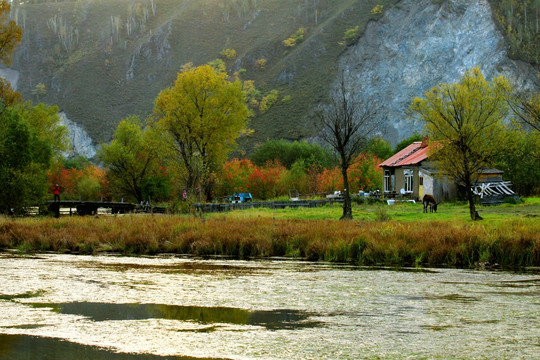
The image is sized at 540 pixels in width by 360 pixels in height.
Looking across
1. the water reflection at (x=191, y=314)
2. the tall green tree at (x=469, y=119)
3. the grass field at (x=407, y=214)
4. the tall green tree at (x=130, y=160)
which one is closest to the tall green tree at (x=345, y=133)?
the grass field at (x=407, y=214)

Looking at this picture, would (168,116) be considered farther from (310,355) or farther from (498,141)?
(310,355)

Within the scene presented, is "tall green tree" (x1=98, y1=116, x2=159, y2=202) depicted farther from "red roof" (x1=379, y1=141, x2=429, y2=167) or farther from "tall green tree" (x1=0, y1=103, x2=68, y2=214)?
"red roof" (x1=379, y1=141, x2=429, y2=167)

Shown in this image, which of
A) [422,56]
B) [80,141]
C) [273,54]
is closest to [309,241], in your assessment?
[422,56]

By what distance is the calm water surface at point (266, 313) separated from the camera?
897 centimetres

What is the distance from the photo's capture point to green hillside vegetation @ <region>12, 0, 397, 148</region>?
129500mm

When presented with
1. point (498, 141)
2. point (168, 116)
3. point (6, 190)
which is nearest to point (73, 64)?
point (168, 116)

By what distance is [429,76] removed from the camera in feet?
373

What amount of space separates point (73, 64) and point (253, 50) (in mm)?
48809

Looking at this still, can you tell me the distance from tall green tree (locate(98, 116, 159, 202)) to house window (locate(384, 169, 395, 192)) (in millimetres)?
26380

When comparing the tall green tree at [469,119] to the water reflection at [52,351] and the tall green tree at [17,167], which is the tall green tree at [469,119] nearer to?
the tall green tree at [17,167]

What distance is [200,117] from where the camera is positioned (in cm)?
6072

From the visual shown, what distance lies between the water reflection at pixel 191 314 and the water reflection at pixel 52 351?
1759 millimetres

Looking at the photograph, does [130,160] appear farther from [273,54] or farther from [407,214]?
[273,54]

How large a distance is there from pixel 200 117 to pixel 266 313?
165ft
